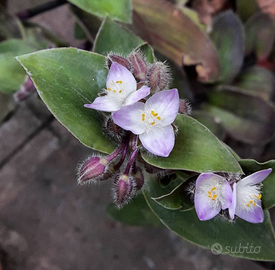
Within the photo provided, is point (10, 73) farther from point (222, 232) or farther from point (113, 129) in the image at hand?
point (222, 232)

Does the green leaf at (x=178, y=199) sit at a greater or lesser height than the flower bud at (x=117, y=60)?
lesser

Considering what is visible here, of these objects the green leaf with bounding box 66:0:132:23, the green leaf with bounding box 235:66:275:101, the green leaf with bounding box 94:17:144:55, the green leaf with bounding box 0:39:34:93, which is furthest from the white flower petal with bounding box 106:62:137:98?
the green leaf with bounding box 235:66:275:101

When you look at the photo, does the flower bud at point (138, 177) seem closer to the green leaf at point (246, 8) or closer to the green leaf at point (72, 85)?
the green leaf at point (72, 85)

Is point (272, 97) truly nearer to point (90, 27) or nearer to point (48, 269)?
point (90, 27)

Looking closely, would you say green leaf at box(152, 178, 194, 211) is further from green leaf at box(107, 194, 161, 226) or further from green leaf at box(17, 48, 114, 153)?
green leaf at box(107, 194, 161, 226)

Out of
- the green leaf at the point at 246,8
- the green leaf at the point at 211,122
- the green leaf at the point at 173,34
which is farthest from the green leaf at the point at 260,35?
the green leaf at the point at 211,122

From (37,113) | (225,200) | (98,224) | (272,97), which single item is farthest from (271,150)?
(37,113)
